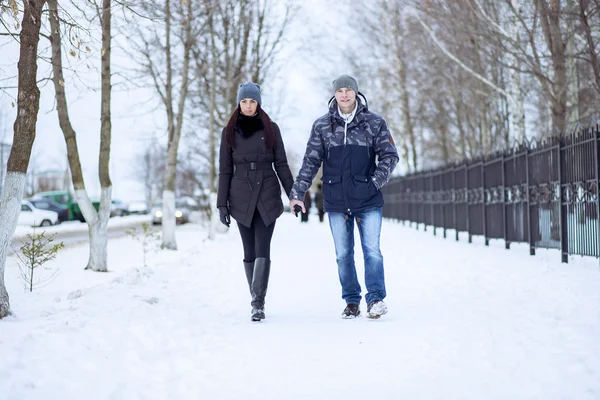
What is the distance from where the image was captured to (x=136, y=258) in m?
13.2

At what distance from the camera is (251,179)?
5762 millimetres

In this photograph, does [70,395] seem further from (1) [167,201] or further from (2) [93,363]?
(1) [167,201]

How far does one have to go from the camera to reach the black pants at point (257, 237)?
580cm

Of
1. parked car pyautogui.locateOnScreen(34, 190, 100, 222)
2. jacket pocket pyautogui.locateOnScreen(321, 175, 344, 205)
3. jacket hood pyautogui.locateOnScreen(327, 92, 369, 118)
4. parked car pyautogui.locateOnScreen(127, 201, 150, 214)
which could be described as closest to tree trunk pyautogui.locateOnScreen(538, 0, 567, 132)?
jacket hood pyautogui.locateOnScreen(327, 92, 369, 118)

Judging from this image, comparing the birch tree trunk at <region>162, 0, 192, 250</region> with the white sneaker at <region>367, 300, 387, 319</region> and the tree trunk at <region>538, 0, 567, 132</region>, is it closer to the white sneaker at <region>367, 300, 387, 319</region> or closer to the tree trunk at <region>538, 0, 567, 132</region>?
the tree trunk at <region>538, 0, 567, 132</region>

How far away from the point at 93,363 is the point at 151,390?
0.57m

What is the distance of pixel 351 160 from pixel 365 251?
2.76 ft

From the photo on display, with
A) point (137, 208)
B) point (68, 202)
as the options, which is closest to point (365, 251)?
point (68, 202)

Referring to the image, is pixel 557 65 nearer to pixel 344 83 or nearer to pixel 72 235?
pixel 344 83

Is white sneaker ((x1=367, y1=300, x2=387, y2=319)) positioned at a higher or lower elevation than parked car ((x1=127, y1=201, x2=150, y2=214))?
lower

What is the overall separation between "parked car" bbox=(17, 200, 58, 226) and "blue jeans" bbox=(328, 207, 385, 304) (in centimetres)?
2531

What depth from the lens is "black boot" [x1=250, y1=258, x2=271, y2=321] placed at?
569 cm

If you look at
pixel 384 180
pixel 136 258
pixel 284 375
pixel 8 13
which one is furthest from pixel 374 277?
pixel 136 258

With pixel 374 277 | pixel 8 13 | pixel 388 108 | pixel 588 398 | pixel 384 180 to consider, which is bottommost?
pixel 588 398
